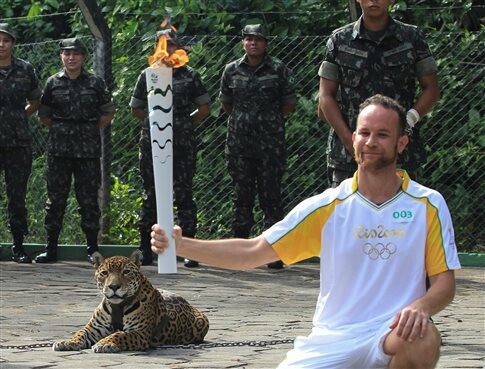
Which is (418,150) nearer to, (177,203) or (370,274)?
(370,274)

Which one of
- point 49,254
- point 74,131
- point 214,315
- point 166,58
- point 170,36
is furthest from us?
point 49,254

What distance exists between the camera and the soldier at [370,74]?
828cm

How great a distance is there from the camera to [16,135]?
1359 cm

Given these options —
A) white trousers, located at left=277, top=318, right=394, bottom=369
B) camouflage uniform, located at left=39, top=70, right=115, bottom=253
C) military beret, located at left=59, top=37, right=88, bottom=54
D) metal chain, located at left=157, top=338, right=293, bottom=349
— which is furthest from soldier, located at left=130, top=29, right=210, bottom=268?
white trousers, located at left=277, top=318, right=394, bottom=369

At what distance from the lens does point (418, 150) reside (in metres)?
8.40

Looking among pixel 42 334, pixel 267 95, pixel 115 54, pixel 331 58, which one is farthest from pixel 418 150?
pixel 115 54

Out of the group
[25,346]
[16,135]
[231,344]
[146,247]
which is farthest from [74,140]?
[231,344]

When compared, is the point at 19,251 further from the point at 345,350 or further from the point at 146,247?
the point at 345,350

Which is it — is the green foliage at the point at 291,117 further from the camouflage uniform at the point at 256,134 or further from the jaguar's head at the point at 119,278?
the jaguar's head at the point at 119,278

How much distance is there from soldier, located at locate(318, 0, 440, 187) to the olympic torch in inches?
118

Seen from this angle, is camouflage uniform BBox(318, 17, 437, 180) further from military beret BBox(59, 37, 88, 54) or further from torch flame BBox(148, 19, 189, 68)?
military beret BBox(59, 37, 88, 54)

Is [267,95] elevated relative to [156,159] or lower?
elevated

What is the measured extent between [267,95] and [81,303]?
3165 millimetres

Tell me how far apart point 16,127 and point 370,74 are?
19.7 ft
